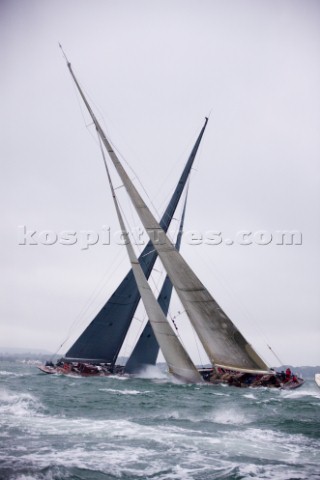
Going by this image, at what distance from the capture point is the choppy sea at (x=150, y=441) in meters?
8.80

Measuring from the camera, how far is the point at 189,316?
10.0m

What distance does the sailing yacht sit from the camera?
9.38m

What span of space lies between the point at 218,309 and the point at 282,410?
40.1 ft

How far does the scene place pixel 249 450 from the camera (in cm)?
1076

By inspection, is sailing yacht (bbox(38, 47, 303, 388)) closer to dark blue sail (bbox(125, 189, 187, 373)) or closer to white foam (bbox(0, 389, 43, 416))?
white foam (bbox(0, 389, 43, 416))

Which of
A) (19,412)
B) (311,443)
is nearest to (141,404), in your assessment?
(19,412)

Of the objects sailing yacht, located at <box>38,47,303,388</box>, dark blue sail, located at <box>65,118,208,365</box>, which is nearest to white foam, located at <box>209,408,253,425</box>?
sailing yacht, located at <box>38,47,303,388</box>

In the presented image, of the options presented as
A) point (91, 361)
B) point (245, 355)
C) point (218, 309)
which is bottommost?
point (91, 361)

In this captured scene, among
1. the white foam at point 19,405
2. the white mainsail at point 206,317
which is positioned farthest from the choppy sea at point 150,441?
the white mainsail at point 206,317

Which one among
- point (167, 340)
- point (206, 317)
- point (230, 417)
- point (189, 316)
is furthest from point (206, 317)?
point (230, 417)

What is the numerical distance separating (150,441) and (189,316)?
12.4ft

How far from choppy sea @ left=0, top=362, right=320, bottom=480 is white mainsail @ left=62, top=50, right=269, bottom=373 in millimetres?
2264

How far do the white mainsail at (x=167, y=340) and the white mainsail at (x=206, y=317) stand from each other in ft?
3.38

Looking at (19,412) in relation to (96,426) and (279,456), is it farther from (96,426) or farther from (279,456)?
(279,456)
